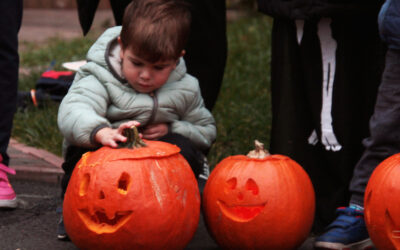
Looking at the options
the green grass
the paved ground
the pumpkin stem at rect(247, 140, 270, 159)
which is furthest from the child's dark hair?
the green grass

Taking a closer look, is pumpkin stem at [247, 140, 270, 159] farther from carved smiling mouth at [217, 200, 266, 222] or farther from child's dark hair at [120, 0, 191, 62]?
child's dark hair at [120, 0, 191, 62]

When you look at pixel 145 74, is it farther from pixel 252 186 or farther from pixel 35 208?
pixel 35 208

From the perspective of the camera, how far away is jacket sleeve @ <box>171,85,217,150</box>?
3480 mm

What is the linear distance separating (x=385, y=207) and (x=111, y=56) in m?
1.40

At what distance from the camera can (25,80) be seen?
21.6ft

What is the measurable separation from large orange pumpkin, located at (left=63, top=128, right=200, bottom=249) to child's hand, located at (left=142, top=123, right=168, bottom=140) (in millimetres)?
504

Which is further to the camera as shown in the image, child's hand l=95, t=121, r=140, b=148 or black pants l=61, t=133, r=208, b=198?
black pants l=61, t=133, r=208, b=198

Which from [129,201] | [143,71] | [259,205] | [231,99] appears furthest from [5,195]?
[231,99]

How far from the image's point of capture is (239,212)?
117 inches

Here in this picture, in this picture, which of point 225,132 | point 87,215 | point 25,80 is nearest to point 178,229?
point 87,215

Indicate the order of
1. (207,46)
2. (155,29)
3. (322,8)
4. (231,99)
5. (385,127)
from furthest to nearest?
(231,99)
(207,46)
(322,8)
(155,29)
(385,127)

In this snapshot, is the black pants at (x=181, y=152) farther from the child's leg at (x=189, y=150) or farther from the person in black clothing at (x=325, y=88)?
the person in black clothing at (x=325, y=88)

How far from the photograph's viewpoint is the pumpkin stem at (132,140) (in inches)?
113

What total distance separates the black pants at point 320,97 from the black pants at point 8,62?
1.32 metres
